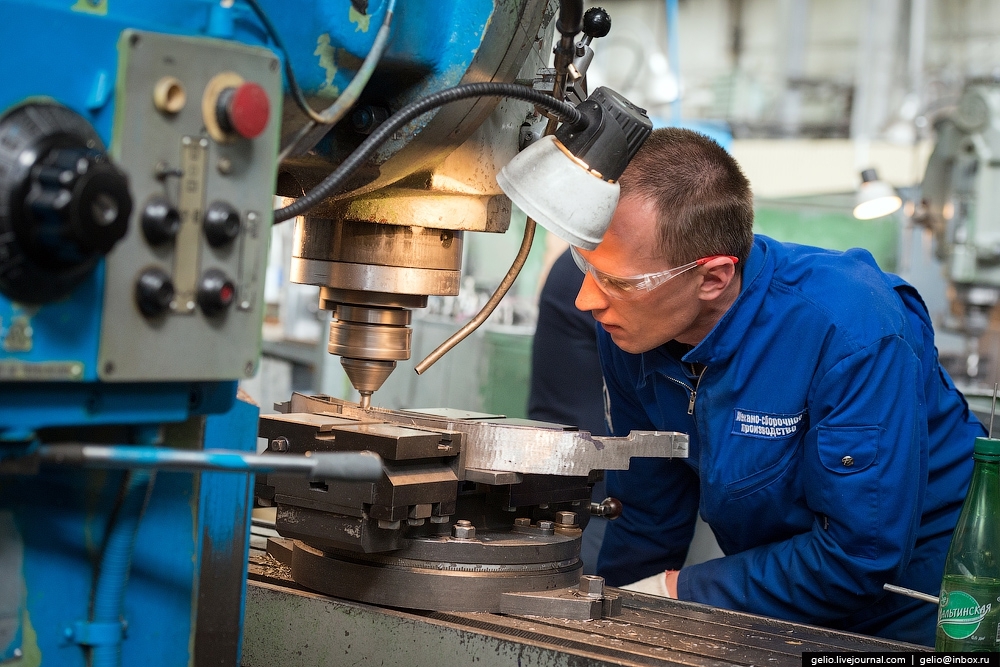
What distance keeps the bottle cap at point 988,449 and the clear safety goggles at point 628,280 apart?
0.46 m

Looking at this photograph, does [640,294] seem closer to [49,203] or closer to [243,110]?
[243,110]

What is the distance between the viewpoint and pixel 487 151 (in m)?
1.13

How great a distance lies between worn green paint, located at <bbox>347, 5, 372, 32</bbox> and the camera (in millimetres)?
888

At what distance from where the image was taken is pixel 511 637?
0.95 m

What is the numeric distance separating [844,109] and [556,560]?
650cm

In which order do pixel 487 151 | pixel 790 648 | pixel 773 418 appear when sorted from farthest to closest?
pixel 773 418 → pixel 487 151 → pixel 790 648

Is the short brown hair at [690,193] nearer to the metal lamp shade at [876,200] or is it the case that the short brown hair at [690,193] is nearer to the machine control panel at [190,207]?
the machine control panel at [190,207]

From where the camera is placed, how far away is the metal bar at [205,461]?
703mm

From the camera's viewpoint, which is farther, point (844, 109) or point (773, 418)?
point (844, 109)

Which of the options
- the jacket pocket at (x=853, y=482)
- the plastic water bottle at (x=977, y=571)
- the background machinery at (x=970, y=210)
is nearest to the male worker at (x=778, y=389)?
the jacket pocket at (x=853, y=482)

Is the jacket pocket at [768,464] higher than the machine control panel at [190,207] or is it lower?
lower

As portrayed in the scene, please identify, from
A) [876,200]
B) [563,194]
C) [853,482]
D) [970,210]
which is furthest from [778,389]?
[970,210]

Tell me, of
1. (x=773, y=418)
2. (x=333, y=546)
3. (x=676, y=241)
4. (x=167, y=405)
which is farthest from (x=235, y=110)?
(x=773, y=418)

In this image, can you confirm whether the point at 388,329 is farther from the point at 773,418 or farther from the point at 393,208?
the point at 773,418
